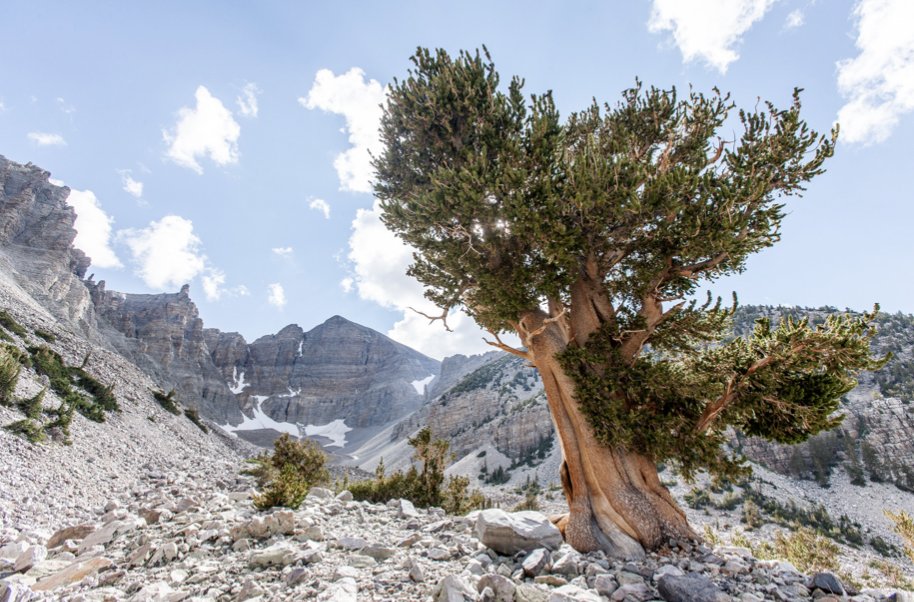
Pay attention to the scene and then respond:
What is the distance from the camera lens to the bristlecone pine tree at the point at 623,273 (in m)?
7.83

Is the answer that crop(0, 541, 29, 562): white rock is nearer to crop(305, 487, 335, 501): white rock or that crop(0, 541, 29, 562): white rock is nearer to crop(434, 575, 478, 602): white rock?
crop(305, 487, 335, 501): white rock

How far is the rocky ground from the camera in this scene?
4.47m

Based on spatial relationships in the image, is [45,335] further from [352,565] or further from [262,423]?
[262,423]

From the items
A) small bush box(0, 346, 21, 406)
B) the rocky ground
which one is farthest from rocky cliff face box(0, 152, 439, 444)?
the rocky ground

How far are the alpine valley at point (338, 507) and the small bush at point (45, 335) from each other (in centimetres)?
34

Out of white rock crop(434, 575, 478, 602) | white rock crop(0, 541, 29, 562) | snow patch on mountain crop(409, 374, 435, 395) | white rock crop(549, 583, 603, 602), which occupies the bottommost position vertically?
white rock crop(0, 541, 29, 562)

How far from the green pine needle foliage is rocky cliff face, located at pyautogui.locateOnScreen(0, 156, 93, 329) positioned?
7653cm

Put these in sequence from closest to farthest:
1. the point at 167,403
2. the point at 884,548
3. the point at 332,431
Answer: the point at 884,548, the point at 167,403, the point at 332,431

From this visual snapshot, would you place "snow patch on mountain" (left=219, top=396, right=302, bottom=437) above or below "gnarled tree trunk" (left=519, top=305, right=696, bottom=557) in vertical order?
below

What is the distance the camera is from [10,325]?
2609cm

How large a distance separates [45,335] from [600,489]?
38.8 meters

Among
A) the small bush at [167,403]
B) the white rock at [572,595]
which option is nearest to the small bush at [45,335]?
the small bush at [167,403]

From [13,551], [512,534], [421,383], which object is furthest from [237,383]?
[512,534]

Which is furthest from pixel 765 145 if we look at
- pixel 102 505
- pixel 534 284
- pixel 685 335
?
pixel 102 505
